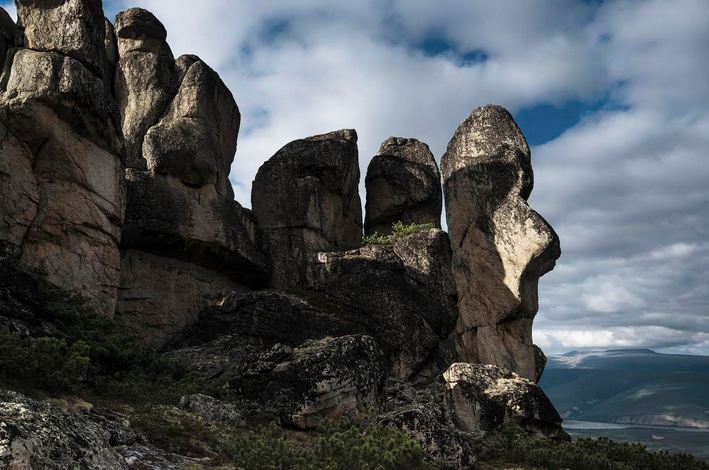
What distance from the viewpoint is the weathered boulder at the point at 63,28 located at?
35062mm

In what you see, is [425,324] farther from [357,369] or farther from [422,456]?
[422,456]

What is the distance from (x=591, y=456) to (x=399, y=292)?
20.8 m

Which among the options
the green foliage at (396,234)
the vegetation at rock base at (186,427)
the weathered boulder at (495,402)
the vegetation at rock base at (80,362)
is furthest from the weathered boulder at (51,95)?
the weathered boulder at (495,402)

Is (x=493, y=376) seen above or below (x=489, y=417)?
above

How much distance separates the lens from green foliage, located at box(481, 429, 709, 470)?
2400 cm

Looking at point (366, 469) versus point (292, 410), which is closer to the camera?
point (366, 469)

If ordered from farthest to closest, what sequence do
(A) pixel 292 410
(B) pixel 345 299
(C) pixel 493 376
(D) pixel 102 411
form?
(B) pixel 345 299, (C) pixel 493 376, (A) pixel 292 410, (D) pixel 102 411

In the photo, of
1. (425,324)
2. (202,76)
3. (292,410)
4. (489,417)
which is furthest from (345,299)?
(202,76)

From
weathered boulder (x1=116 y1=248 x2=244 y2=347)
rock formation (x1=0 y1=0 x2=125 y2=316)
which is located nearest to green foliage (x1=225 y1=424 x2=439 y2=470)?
rock formation (x1=0 y1=0 x2=125 y2=316)

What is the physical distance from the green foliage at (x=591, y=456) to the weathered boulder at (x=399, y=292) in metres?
13.5

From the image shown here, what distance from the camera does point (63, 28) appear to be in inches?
1393

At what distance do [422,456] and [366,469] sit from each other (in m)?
3.09

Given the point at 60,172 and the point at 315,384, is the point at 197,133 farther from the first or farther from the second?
the point at 315,384

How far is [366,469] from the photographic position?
1616 centimetres
